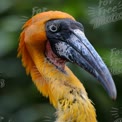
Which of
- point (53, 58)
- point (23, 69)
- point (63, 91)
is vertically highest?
point (53, 58)

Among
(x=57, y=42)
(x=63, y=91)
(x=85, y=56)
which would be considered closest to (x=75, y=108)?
(x=63, y=91)

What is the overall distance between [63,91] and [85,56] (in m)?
0.24

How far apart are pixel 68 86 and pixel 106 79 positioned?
271 mm

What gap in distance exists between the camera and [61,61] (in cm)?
339

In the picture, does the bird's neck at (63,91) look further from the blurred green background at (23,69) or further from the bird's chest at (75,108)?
the blurred green background at (23,69)

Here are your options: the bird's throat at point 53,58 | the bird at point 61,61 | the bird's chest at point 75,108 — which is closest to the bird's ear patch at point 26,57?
the bird at point 61,61

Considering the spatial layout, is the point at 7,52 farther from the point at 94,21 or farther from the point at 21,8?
the point at 94,21

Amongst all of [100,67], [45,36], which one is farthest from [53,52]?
[100,67]

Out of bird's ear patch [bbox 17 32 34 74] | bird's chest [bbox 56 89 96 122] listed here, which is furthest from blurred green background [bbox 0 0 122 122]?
bird's chest [bbox 56 89 96 122]

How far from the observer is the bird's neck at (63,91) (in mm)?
3162

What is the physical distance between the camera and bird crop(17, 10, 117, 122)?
124 inches

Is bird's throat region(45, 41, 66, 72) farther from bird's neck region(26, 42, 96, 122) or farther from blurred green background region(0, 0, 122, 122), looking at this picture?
blurred green background region(0, 0, 122, 122)

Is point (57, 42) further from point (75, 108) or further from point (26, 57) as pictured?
point (75, 108)

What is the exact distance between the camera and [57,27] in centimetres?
332
